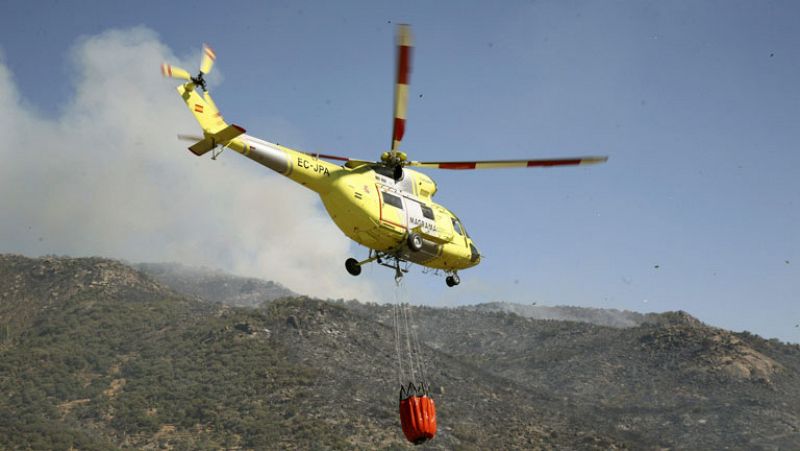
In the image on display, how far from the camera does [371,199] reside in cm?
2373

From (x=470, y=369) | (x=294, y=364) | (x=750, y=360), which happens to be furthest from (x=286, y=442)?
(x=750, y=360)

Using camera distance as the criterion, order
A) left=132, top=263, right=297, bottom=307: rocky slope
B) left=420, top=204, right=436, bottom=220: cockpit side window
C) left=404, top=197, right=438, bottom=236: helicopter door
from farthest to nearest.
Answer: left=132, top=263, right=297, bottom=307: rocky slope
left=420, top=204, right=436, bottom=220: cockpit side window
left=404, top=197, right=438, bottom=236: helicopter door

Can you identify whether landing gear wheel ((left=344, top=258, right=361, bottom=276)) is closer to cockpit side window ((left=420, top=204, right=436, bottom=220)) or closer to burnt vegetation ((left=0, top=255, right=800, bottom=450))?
cockpit side window ((left=420, top=204, right=436, bottom=220))

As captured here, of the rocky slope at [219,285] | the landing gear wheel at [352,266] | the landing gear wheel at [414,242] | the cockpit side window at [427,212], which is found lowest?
the landing gear wheel at [352,266]

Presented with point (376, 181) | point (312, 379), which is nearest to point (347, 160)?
point (376, 181)

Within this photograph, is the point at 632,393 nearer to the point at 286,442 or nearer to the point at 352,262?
the point at 286,442

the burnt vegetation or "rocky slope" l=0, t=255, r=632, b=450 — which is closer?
"rocky slope" l=0, t=255, r=632, b=450

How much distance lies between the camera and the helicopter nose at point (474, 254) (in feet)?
93.5

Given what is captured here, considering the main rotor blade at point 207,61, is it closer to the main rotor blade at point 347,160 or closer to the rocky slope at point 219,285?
the main rotor blade at point 347,160

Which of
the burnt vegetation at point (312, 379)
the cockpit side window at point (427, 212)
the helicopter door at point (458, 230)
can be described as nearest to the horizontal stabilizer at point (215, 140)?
the cockpit side window at point (427, 212)

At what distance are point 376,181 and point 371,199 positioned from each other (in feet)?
2.71

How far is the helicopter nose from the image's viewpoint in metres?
28.5

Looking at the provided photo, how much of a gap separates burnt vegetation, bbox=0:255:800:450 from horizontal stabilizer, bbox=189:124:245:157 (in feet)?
140

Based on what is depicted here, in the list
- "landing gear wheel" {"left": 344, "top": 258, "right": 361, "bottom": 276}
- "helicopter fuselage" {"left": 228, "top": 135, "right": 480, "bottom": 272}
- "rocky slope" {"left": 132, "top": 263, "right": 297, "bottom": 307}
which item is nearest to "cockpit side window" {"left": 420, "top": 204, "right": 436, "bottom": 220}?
"helicopter fuselage" {"left": 228, "top": 135, "right": 480, "bottom": 272}
